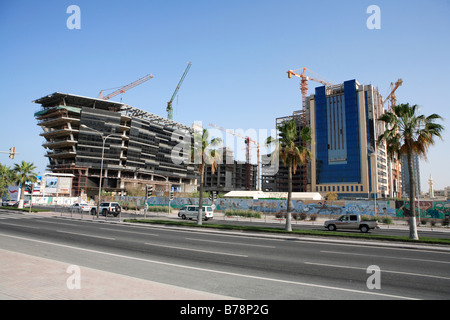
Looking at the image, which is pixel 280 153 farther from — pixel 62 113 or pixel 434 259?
pixel 62 113

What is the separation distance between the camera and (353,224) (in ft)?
91.6

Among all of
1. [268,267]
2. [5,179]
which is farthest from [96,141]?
[268,267]

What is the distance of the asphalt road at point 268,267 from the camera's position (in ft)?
25.7

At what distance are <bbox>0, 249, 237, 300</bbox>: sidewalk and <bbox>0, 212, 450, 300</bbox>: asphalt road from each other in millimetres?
896

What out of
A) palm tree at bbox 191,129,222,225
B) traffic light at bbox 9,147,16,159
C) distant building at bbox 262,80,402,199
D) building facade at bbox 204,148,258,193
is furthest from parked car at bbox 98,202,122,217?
building facade at bbox 204,148,258,193

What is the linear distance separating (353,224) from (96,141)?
103 meters

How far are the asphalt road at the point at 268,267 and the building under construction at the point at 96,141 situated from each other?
3547 inches

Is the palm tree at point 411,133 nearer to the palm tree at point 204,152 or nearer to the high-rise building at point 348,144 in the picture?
the palm tree at point 204,152

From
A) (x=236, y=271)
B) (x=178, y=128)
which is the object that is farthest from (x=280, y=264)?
(x=178, y=128)

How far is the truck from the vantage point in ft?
89.6

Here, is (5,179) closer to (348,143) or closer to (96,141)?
(96,141)

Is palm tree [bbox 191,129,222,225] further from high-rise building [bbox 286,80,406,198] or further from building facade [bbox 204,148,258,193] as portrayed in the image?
building facade [bbox 204,148,258,193]

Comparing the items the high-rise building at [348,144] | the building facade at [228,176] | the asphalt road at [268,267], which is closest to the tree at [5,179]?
the asphalt road at [268,267]
